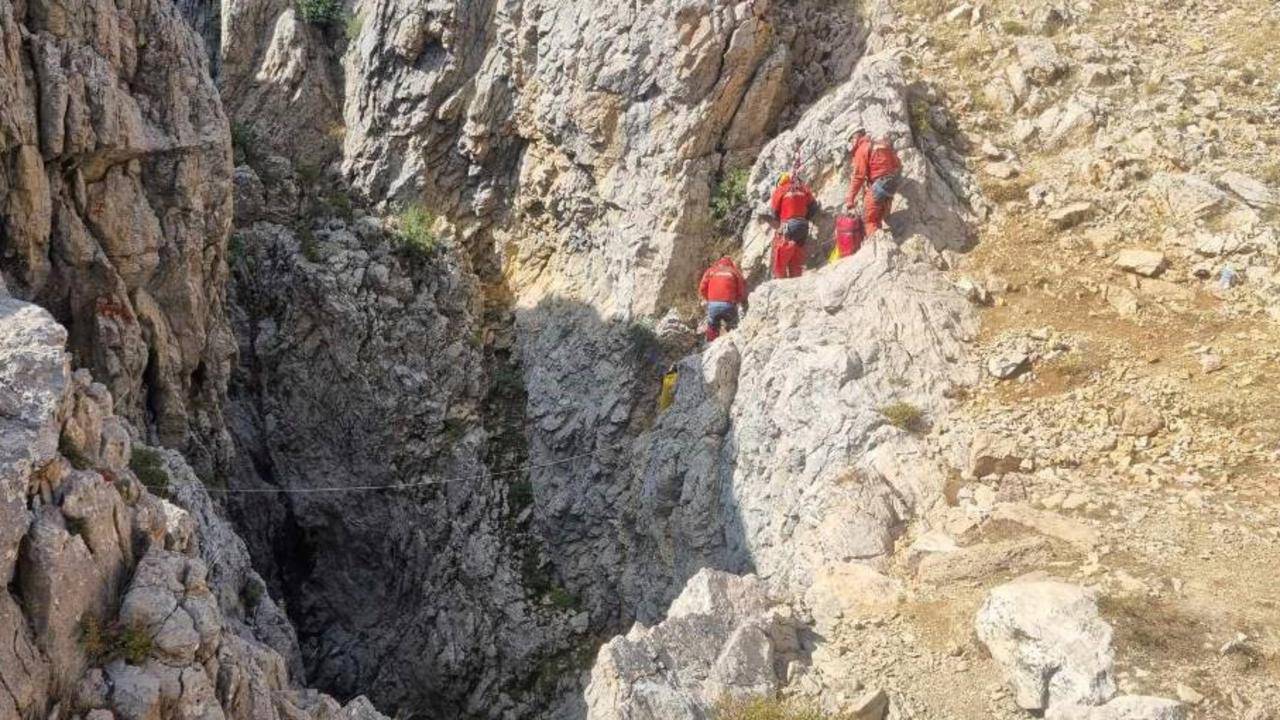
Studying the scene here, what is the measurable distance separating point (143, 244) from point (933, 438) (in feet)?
42.4

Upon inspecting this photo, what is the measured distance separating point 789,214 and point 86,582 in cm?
1183

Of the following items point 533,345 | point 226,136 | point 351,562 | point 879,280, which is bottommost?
point 351,562

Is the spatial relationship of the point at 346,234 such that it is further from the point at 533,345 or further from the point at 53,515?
the point at 53,515

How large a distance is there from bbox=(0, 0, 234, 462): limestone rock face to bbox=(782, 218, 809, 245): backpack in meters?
10.2

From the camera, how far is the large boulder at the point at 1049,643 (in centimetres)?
994

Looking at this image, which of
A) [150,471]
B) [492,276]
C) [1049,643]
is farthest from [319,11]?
[1049,643]

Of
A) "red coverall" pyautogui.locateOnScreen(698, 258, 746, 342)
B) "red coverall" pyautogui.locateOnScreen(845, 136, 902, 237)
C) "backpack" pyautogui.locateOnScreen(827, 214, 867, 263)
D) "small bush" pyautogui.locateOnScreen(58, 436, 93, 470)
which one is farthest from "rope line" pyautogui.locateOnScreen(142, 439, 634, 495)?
"small bush" pyautogui.locateOnScreen(58, 436, 93, 470)

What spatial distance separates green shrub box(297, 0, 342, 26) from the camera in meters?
22.8

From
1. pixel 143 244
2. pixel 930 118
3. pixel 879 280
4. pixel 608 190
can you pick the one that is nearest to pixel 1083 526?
pixel 879 280

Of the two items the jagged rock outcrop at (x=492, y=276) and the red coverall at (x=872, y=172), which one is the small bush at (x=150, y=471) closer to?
the jagged rock outcrop at (x=492, y=276)

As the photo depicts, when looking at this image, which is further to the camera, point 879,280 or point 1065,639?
point 879,280

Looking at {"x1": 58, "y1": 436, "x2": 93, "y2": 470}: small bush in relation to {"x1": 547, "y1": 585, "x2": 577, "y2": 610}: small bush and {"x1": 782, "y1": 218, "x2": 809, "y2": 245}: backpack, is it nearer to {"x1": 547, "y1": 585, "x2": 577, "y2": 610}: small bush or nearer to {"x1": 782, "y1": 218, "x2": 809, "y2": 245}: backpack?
{"x1": 547, "y1": 585, "x2": 577, "y2": 610}: small bush

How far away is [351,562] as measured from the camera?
2094 centimetres

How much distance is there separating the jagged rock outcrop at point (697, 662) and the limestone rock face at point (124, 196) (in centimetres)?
913
